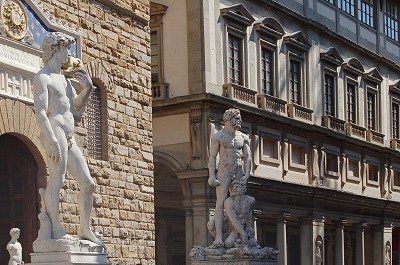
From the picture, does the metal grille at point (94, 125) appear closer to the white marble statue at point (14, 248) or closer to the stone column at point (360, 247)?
the white marble statue at point (14, 248)

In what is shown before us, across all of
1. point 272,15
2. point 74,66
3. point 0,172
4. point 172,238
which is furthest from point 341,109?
point 74,66

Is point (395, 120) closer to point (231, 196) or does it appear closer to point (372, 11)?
point (372, 11)

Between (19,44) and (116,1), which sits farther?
(116,1)

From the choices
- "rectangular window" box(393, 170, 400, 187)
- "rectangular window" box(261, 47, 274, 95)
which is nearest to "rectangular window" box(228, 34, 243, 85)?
"rectangular window" box(261, 47, 274, 95)

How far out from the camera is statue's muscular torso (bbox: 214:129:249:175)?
19.5 meters

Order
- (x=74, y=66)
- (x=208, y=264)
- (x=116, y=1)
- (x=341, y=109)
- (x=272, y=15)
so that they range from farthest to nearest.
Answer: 1. (x=341, y=109)
2. (x=272, y=15)
3. (x=116, y=1)
4. (x=208, y=264)
5. (x=74, y=66)

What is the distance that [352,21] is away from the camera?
135ft

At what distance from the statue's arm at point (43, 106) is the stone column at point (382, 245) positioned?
29.6m

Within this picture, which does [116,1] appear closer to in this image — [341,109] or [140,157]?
[140,157]

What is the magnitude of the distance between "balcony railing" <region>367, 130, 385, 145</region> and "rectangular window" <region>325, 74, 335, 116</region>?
10.4ft

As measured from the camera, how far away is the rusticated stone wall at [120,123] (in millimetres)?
19172

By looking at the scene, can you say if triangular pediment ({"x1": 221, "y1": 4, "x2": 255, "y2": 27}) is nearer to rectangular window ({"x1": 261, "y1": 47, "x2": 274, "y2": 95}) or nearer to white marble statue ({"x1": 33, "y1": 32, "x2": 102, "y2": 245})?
rectangular window ({"x1": 261, "y1": 47, "x2": 274, "y2": 95})

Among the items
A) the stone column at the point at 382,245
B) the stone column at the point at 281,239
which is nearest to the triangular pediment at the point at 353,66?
the stone column at the point at 382,245

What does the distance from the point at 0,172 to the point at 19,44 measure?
7.81 feet
